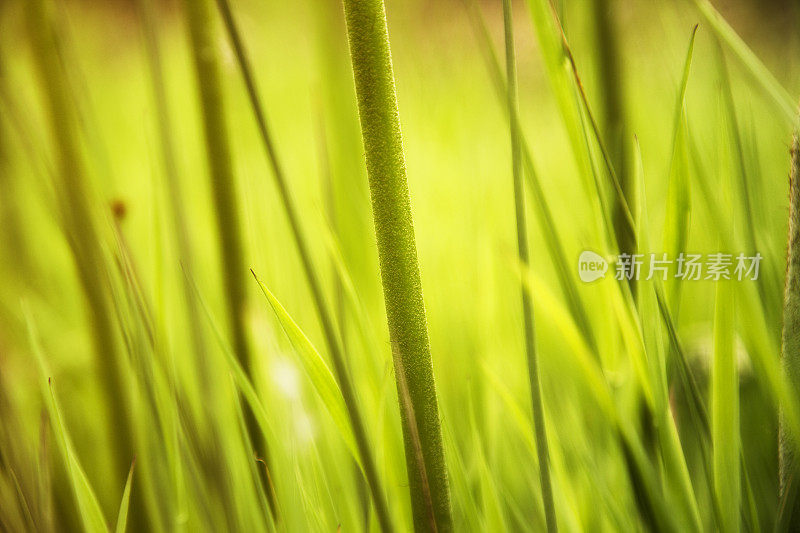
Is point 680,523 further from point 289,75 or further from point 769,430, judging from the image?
point 289,75

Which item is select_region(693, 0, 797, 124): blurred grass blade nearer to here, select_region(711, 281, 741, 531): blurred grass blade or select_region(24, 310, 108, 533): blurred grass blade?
select_region(711, 281, 741, 531): blurred grass blade

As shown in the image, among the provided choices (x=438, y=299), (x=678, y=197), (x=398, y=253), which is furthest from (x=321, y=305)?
(x=438, y=299)

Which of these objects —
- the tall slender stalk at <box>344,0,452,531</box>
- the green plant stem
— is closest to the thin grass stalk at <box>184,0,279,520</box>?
the green plant stem

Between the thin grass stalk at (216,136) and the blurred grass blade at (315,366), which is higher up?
the thin grass stalk at (216,136)

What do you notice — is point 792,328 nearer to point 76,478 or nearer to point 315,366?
point 315,366

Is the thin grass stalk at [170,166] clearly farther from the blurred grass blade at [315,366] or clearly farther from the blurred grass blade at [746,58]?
the blurred grass blade at [746,58]

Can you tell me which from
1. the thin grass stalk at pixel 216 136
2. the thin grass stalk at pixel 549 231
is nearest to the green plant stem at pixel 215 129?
the thin grass stalk at pixel 216 136

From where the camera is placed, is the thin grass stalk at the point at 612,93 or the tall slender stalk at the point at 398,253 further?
the thin grass stalk at the point at 612,93
